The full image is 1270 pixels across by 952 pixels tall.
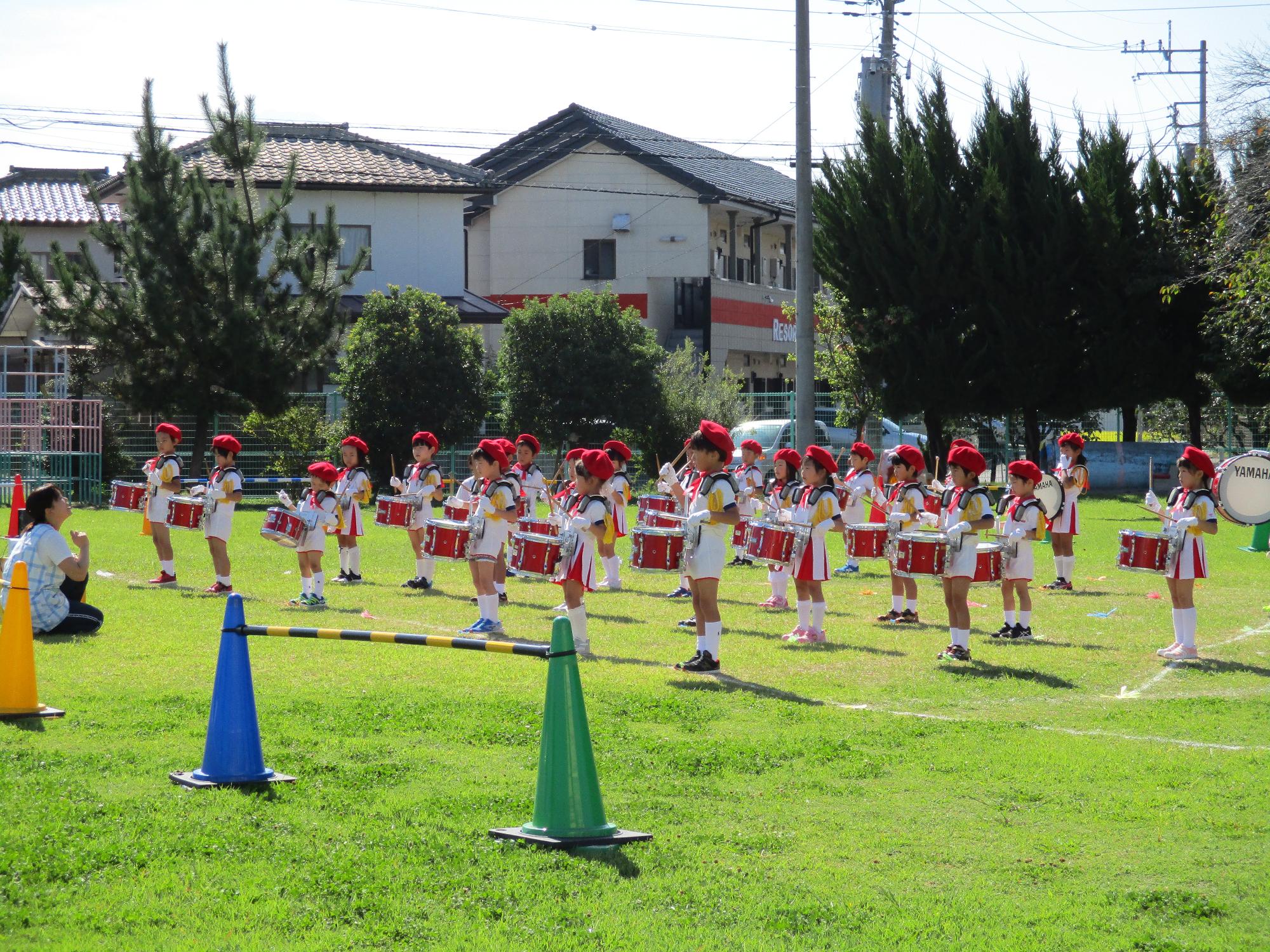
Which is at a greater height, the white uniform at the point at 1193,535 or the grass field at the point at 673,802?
the white uniform at the point at 1193,535

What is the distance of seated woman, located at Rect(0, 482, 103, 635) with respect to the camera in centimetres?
1029

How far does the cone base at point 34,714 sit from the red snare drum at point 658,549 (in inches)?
168

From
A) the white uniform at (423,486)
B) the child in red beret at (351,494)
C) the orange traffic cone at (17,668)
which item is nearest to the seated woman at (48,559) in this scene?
the orange traffic cone at (17,668)

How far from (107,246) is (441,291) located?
36.2 ft

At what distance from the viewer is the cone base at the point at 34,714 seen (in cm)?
788

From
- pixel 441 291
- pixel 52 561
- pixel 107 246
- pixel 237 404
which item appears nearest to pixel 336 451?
pixel 237 404

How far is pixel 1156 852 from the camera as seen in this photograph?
578cm

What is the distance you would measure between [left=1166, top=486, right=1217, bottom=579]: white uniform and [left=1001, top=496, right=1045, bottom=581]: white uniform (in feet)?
3.82

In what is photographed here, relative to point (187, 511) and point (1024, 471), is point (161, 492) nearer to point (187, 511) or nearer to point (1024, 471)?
point (187, 511)

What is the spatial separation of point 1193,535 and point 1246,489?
18.5 ft

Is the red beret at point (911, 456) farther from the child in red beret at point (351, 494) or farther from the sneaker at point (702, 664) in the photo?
the child in red beret at point (351, 494)

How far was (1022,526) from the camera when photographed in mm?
11773

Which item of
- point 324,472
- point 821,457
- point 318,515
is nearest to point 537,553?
point 821,457

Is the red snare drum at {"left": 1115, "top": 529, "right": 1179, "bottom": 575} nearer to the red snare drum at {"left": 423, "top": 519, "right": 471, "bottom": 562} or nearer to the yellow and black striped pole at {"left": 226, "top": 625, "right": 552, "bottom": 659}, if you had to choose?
the red snare drum at {"left": 423, "top": 519, "right": 471, "bottom": 562}
